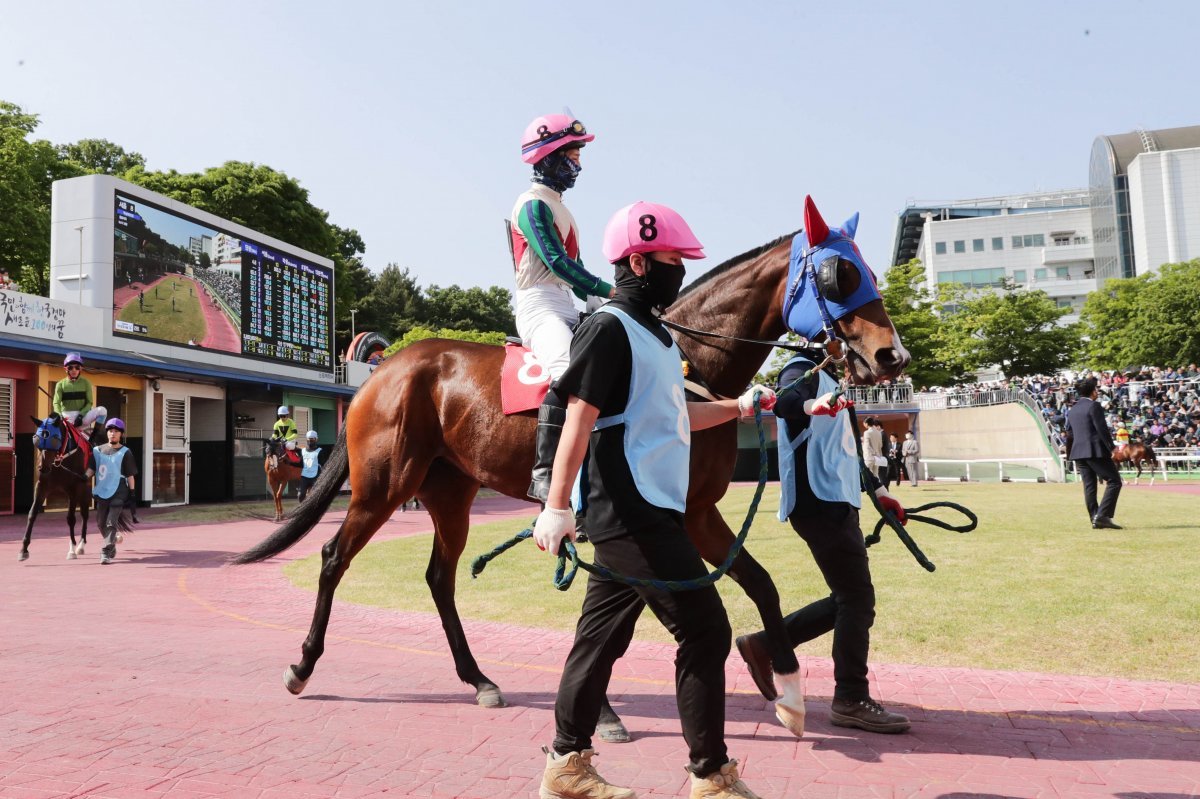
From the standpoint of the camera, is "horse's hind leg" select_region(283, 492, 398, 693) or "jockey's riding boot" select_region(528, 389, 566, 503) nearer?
"jockey's riding boot" select_region(528, 389, 566, 503)

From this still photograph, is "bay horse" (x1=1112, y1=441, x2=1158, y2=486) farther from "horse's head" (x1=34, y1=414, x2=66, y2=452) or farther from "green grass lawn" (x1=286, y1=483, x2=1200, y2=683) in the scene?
"horse's head" (x1=34, y1=414, x2=66, y2=452)

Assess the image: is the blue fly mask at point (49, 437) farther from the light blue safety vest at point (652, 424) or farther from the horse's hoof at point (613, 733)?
the light blue safety vest at point (652, 424)

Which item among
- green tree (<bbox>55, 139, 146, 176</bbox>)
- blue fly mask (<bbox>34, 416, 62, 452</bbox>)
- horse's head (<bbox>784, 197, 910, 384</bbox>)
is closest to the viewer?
horse's head (<bbox>784, 197, 910, 384</bbox>)

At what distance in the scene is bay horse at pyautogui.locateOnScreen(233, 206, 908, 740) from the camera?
13.2 ft

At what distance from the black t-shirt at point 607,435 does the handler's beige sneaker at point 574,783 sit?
2.41 ft

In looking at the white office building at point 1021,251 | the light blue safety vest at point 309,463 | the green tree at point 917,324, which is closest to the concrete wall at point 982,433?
the green tree at point 917,324

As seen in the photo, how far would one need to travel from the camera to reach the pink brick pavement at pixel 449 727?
3.46m

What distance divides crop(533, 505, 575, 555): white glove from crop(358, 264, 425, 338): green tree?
182ft

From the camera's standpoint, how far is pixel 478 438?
480 cm

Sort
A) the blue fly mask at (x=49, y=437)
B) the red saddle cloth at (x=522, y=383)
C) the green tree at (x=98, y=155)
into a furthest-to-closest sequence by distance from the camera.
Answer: the green tree at (x=98, y=155)
the blue fly mask at (x=49, y=437)
the red saddle cloth at (x=522, y=383)

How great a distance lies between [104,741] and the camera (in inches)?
Result: 158

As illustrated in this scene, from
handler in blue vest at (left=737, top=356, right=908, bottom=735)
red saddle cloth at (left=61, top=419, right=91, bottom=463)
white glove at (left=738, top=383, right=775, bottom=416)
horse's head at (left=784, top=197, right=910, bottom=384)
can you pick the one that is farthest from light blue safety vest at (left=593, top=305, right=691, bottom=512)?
red saddle cloth at (left=61, top=419, right=91, bottom=463)

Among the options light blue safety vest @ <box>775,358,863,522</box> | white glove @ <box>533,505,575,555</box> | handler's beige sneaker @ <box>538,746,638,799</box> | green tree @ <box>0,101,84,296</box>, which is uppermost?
green tree @ <box>0,101,84,296</box>

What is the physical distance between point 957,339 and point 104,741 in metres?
47.6
